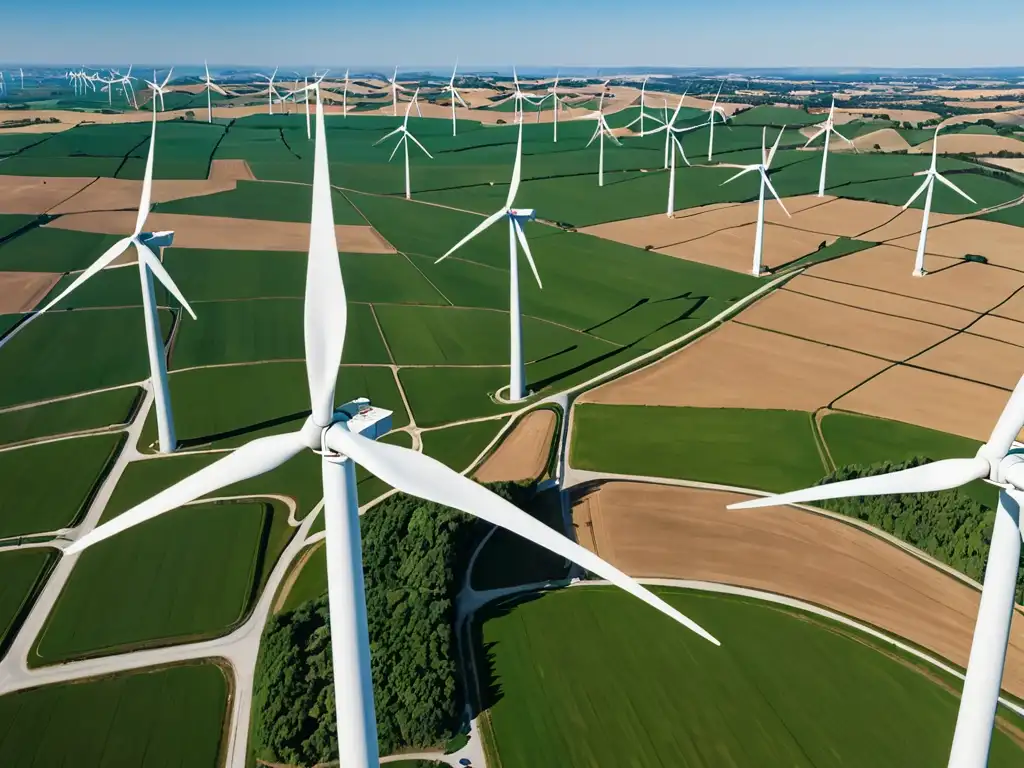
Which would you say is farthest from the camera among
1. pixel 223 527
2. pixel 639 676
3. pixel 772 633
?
pixel 223 527

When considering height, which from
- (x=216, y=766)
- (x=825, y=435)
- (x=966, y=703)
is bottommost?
(x=216, y=766)

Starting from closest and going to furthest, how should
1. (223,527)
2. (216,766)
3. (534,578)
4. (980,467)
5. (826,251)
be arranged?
(980,467)
(216,766)
(534,578)
(223,527)
(826,251)

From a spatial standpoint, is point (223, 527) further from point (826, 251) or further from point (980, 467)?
point (826, 251)

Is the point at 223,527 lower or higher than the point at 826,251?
lower

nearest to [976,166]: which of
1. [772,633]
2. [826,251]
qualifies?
[826,251]

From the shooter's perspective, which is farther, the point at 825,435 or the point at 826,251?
the point at 826,251

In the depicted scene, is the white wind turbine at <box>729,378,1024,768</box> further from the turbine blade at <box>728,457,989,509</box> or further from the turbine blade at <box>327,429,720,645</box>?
the turbine blade at <box>327,429,720,645</box>

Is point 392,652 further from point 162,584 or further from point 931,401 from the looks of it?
point 931,401

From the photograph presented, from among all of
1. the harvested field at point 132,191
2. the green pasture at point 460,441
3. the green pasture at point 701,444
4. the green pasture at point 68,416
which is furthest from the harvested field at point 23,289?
the green pasture at point 701,444
